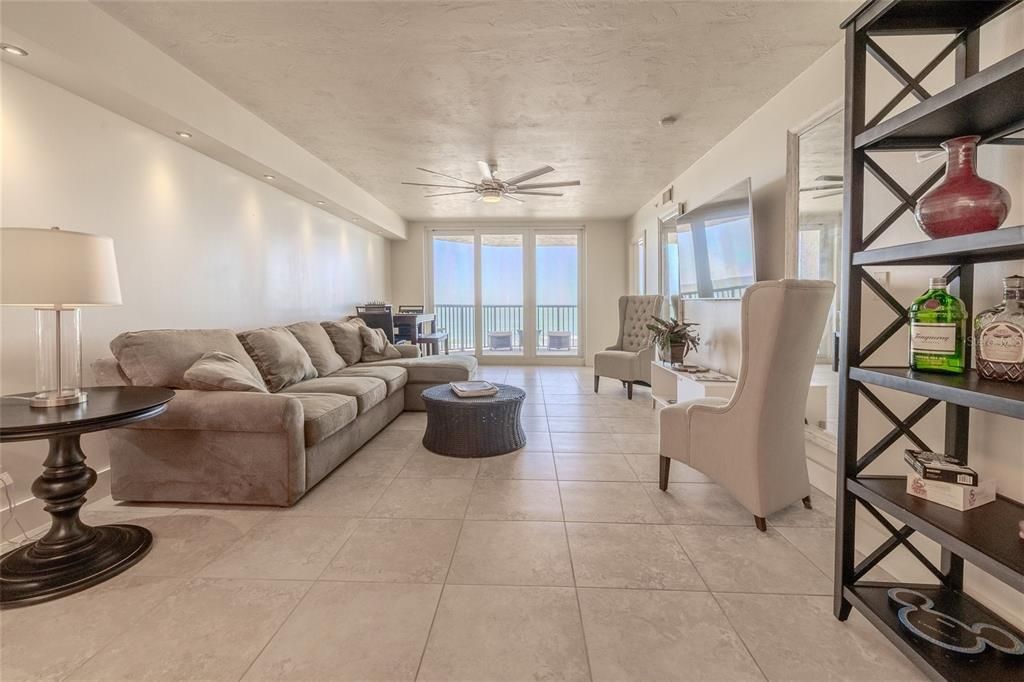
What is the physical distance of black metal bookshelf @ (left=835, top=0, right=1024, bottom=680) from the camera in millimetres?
1144

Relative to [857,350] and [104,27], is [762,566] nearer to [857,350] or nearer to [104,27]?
[857,350]

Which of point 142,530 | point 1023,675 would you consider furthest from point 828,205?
point 142,530

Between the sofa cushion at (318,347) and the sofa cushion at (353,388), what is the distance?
426 mm

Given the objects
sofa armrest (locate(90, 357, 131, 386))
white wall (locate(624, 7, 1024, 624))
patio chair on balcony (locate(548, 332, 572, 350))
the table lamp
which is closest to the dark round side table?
the table lamp

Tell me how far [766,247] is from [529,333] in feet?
16.8

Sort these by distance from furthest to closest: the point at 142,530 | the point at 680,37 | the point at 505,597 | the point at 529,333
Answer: the point at 529,333 < the point at 680,37 < the point at 142,530 < the point at 505,597

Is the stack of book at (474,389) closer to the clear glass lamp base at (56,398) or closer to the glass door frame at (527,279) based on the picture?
the clear glass lamp base at (56,398)

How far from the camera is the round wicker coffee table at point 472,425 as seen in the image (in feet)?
→ 10.5

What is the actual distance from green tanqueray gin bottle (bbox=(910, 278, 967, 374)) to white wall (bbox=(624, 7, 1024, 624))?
0.84ft

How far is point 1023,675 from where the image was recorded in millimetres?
1184

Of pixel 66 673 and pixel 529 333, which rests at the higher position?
pixel 529 333

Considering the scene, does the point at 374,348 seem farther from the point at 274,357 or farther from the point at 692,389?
the point at 692,389

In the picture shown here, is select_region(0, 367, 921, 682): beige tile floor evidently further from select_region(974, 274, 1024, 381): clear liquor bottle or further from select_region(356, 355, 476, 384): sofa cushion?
select_region(356, 355, 476, 384): sofa cushion

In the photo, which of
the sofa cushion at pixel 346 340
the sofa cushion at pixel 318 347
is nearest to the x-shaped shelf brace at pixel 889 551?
the sofa cushion at pixel 318 347
